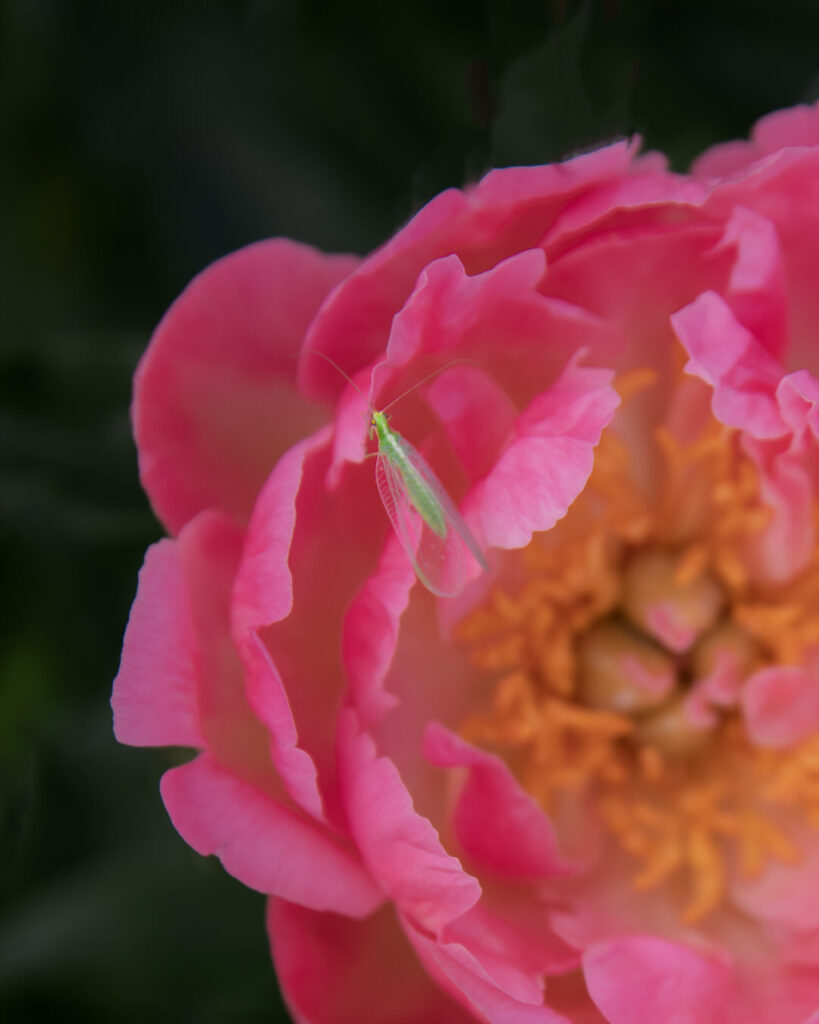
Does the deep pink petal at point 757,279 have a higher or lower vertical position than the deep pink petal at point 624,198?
lower

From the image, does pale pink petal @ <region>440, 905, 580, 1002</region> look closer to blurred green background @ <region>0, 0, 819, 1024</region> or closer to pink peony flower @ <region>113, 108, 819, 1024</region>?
pink peony flower @ <region>113, 108, 819, 1024</region>

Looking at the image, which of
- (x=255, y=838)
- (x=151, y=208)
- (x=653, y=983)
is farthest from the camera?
(x=151, y=208)

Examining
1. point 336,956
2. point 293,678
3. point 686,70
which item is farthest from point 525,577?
point 686,70

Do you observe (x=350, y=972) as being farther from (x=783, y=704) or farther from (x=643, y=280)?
(x=643, y=280)

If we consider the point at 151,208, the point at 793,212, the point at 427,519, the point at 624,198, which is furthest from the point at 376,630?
the point at 151,208

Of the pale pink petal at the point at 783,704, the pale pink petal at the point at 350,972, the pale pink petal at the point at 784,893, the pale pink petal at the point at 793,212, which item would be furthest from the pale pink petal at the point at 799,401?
the pale pink petal at the point at 350,972

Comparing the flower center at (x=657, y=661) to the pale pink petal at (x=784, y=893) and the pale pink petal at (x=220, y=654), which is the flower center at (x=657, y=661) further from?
the pale pink petal at (x=220, y=654)

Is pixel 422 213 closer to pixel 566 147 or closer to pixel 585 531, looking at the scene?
pixel 566 147
